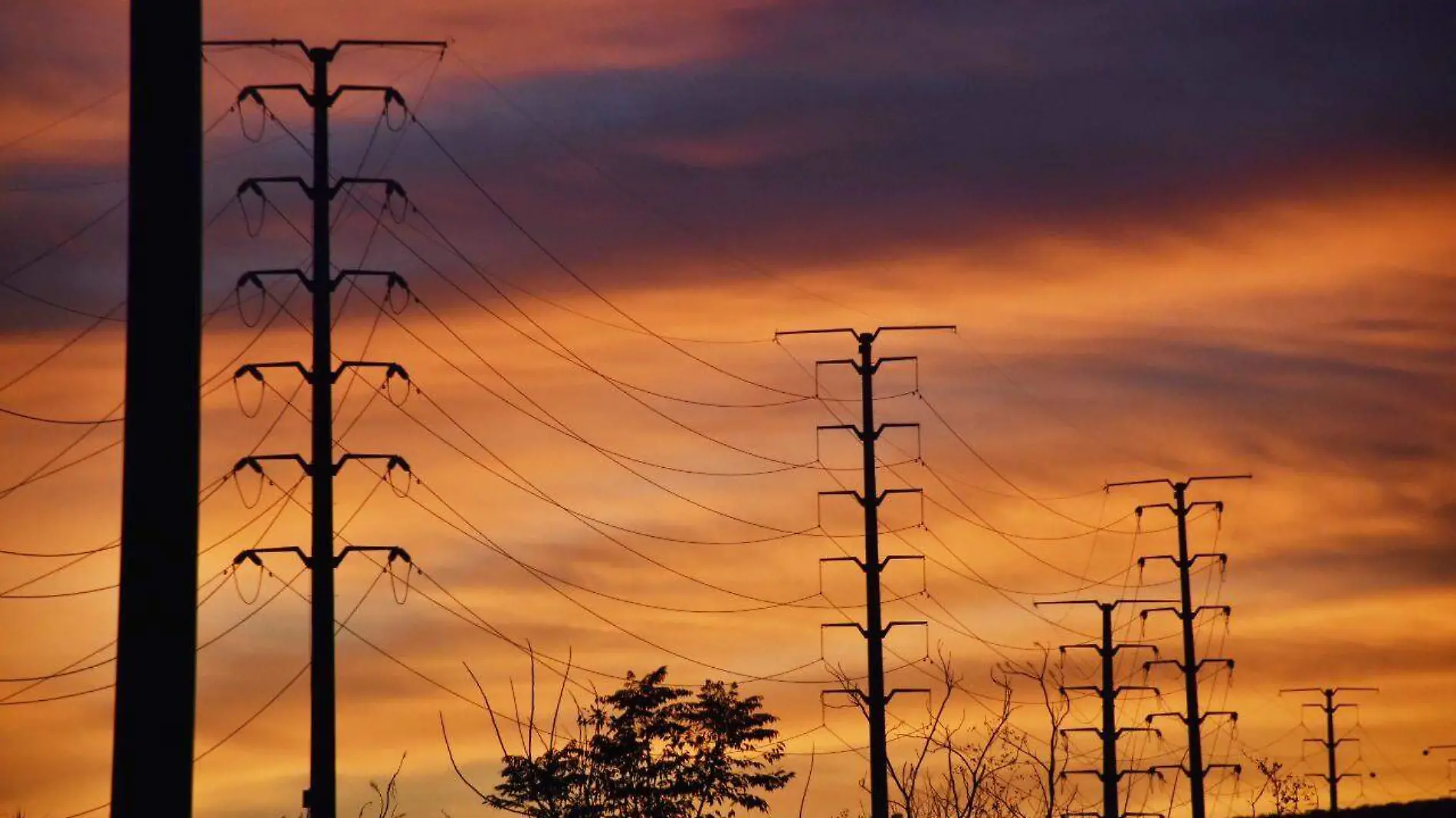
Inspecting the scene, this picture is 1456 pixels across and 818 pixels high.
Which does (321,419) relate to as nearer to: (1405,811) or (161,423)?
(161,423)

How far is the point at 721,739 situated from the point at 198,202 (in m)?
78.8

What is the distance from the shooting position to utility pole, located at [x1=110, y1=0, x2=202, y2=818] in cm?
493

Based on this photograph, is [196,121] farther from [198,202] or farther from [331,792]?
[331,792]

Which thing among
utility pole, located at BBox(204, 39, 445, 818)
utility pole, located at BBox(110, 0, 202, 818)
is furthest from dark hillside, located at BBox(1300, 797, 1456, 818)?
utility pole, located at BBox(110, 0, 202, 818)

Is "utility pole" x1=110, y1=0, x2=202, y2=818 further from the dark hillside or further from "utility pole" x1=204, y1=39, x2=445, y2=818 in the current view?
the dark hillside

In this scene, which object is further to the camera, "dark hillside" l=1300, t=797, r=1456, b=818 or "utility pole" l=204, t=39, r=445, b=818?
"dark hillside" l=1300, t=797, r=1456, b=818

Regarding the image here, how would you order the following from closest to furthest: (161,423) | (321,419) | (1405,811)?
(161,423)
(321,419)
(1405,811)

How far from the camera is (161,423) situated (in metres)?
5.10

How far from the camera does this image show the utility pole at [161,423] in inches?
194

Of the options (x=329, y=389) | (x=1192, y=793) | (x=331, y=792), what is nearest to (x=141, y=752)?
(x=331, y=792)

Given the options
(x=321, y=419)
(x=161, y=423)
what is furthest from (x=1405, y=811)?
(x=161, y=423)

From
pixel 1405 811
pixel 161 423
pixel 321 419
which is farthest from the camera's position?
pixel 1405 811

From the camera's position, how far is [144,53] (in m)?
5.15

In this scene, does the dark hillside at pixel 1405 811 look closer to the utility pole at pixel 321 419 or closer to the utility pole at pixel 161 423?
the utility pole at pixel 321 419
